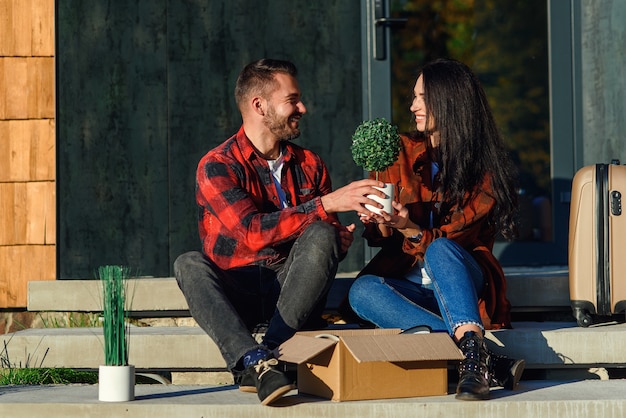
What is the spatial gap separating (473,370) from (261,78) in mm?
1617

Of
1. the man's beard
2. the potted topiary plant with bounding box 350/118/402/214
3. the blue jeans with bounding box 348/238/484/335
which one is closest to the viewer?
the blue jeans with bounding box 348/238/484/335

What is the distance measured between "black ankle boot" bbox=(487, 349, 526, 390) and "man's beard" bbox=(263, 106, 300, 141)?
4.18 feet

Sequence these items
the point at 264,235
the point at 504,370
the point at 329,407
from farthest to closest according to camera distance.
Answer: the point at 264,235
the point at 504,370
the point at 329,407

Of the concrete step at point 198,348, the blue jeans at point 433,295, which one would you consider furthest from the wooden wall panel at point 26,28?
the blue jeans at point 433,295

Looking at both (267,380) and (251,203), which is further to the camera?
(251,203)

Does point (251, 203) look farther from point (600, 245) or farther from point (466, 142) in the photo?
point (600, 245)

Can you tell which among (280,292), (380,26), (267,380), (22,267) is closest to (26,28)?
(22,267)

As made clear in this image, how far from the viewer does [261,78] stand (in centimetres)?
457

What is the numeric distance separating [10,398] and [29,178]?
7.11 ft

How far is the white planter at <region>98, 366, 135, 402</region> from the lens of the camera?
3.63 m

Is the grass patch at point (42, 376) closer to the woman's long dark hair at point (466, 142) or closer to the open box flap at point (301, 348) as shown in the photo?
the open box flap at point (301, 348)

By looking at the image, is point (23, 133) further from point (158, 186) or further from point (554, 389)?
point (554, 389)

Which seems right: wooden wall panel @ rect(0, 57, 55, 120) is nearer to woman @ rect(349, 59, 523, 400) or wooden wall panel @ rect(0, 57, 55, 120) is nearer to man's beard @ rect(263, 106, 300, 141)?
man's beard @ rect(263, 106, 300, 141)

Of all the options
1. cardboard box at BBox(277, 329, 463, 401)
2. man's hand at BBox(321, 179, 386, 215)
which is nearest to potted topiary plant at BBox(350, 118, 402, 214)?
man's hand at BBox(321, 179, 386, 215)
